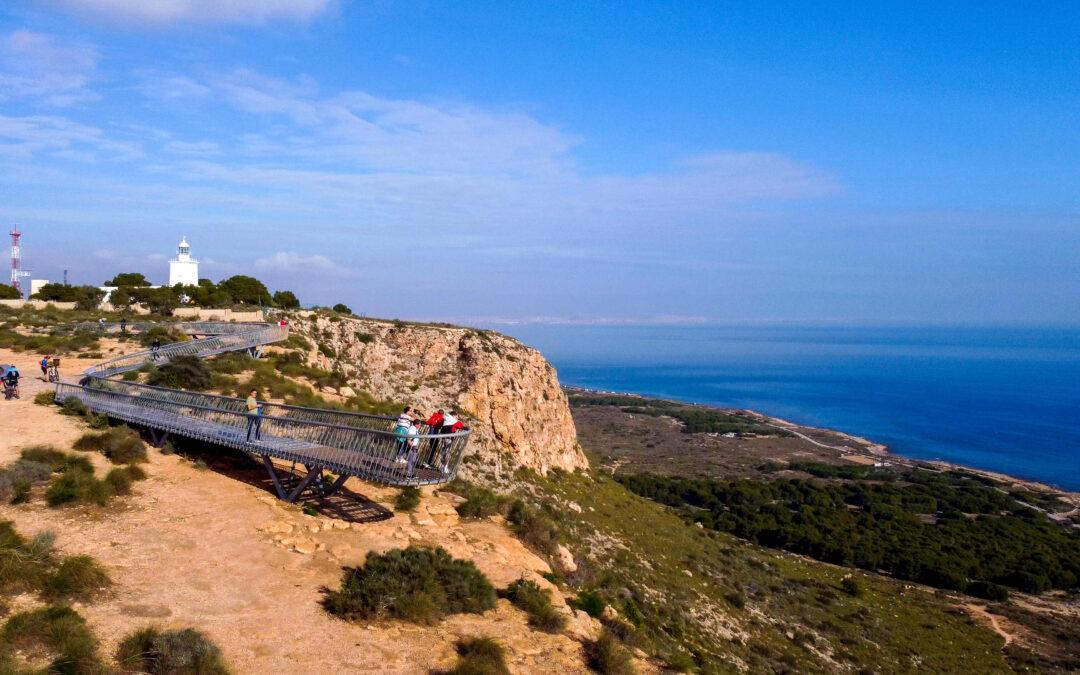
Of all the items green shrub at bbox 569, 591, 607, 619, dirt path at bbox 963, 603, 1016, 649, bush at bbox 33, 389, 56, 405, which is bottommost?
dirt path at bbox 963, 603, 1016, 649

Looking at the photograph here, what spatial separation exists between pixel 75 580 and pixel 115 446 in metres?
5.13

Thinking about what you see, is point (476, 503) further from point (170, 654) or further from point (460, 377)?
point (460, 377)

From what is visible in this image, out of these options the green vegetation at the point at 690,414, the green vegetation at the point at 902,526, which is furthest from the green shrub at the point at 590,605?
the green vegetation at the point at 690,414

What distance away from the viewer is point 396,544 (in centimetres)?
959

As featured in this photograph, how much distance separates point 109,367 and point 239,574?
12.9m

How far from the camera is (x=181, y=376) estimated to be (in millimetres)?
17859

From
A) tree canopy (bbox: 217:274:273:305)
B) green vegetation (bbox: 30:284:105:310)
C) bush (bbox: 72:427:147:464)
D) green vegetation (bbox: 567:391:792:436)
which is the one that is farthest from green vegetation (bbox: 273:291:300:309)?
green vegetation (bbox: 567:391:792:436)

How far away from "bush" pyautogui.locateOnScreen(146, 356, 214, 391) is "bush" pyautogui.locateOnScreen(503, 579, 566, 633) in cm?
1309

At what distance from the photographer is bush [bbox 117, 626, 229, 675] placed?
589cm

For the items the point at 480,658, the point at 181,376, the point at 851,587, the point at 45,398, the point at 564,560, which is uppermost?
the point at 181,376

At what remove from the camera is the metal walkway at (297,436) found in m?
9.51

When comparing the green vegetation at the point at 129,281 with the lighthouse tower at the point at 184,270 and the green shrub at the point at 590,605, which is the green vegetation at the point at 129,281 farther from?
the green shrub at the point at 590,605

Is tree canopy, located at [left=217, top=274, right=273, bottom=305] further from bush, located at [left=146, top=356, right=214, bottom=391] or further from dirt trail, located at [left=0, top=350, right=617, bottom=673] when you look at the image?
dirt trail, located at [left=0, top=350, right=617, bottom=673]

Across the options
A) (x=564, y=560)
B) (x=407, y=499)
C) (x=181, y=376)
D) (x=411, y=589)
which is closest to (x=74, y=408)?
(x=181, y=376)
